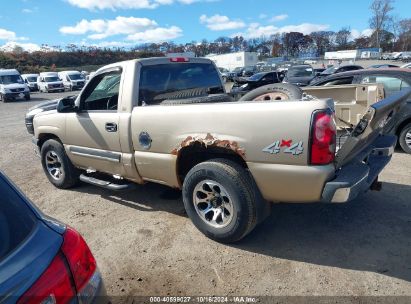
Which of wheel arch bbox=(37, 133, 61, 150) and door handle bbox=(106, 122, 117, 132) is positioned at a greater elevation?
door handle bbox=(106, 122, 117, 132)

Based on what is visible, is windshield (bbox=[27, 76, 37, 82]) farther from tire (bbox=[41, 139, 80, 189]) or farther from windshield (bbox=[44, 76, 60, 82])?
tire (bbox=[41, 139, 80, 189])

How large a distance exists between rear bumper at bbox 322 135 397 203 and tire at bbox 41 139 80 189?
391 cm

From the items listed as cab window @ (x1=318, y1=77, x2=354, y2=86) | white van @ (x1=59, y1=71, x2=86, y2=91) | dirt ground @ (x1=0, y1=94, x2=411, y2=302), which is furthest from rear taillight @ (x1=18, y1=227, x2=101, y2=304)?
white van @ (x1=59, y1=71, x2=86, y2=91)

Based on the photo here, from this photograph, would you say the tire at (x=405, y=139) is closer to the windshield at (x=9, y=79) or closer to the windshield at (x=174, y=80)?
the windshield at (x=174, y=80)

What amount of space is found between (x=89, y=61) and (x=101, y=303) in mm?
87179

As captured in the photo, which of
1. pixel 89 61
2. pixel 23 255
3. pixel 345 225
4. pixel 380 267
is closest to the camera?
pixel 23 255

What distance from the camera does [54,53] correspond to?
253 ft

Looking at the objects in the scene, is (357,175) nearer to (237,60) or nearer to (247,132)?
(247,132)

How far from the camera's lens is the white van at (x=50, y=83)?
35812 mm

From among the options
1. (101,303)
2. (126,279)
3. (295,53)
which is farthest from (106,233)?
(295,53)

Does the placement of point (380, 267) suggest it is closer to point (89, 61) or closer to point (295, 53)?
point (89, 61)

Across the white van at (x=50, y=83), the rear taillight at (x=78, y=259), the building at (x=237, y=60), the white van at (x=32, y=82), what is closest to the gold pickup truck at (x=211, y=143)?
the rear taillight at (x=78, y=259)

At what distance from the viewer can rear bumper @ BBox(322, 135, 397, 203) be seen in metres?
2.94

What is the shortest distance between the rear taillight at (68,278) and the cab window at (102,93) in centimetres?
284
